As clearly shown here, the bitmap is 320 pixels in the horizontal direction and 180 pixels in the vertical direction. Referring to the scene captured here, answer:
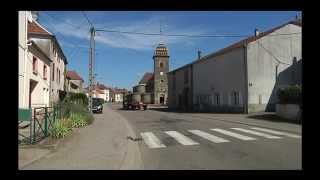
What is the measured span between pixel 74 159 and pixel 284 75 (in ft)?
104

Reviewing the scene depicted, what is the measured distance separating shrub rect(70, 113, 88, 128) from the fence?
183 inches

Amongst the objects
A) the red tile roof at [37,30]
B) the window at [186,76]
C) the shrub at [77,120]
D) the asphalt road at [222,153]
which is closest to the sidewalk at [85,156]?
the asphalt road at [222,153]

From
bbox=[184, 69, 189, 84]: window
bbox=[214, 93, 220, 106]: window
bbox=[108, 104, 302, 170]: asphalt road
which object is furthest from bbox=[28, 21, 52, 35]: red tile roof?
bbox=[184, 69, 189, 84]: window

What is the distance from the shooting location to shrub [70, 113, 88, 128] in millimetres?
20828

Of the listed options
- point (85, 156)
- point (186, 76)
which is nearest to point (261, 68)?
point (186, 76)

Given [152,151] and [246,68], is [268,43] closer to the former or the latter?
[246,68]

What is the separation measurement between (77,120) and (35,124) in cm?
771

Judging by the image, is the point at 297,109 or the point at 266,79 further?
the point at 266,79

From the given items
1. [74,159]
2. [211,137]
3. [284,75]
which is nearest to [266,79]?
[284,75]

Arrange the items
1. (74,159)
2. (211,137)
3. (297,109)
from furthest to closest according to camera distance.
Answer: (297,109) < (211,137) < (74,159)

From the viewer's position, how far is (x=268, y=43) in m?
39.8

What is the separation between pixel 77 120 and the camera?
70.3 feet

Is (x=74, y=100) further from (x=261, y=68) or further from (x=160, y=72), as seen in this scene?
(x=160, y=72)

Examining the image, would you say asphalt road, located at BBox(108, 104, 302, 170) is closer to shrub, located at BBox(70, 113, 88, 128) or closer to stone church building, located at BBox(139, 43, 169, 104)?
shrub, located at BBox(70, 113, 88, 128)
